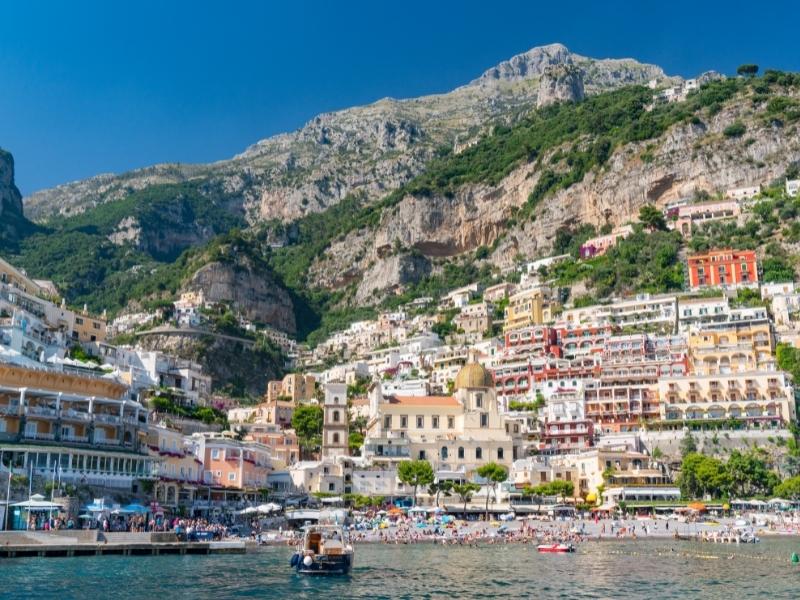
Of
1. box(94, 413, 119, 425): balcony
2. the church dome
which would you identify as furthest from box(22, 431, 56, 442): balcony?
the church dome

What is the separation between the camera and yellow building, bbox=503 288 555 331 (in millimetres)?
142000

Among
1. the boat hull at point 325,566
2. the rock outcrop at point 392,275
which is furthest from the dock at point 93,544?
the rock outcrop at point 392,275

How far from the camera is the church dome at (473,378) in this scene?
10762cm

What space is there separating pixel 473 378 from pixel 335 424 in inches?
647

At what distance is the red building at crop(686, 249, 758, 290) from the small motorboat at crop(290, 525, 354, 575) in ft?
306

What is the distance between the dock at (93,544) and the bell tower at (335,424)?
42135 millimetres

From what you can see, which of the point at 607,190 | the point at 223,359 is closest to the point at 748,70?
the point at 607,190

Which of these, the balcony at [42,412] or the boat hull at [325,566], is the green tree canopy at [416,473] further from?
the boat hull at [325,566]

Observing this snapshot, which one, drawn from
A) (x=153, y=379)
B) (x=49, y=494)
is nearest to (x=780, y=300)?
(x=153, y=379)

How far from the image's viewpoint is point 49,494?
6088 cm

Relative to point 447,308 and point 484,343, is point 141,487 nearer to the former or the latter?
point 484,343

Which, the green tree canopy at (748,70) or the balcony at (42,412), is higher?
the green tree canopy at (748,70)

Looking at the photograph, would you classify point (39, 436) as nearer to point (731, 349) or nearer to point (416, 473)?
point (416, 473)

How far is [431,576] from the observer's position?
50062 mm
